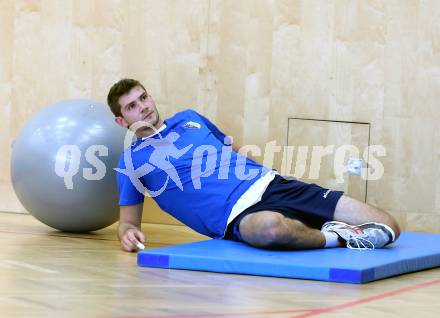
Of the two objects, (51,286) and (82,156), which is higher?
(82,156)

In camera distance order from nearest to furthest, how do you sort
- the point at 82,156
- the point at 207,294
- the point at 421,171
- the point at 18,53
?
the point at 207,294 < the point at 82,156 < the point at 421,171 < the point at 18,53

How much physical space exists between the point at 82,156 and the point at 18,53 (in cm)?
152

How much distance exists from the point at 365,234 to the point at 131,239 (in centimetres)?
107

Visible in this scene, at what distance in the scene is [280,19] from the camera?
5.43 metres

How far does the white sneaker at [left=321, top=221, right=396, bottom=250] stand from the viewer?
3768 mm

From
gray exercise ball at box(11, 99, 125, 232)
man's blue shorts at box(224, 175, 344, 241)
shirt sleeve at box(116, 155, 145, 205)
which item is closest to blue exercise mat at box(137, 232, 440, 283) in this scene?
man's blue shorts at box(224, 175, 344, 241)

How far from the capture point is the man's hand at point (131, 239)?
157 inches

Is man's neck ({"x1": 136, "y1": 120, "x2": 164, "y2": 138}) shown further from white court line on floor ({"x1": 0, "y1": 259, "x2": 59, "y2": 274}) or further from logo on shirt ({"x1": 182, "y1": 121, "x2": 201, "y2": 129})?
white court line on floor ({"x1": 0, "y1": 259, "x2": 59, "y2": 274})

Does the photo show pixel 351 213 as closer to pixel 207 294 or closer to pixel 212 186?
pixel 212 186

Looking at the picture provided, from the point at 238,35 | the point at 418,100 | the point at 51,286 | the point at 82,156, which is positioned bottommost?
the point at 51,286

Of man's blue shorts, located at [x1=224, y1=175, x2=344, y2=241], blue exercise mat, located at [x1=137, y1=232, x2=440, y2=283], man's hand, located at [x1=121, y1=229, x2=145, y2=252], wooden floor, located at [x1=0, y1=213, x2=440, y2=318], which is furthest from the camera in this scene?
man's hand, located at [x1=121, y1=229, x2=145, y2=252]

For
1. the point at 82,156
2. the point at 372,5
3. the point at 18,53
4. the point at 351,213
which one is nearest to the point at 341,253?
the point at 351,213

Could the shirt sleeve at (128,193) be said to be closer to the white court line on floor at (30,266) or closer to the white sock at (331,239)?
the white court line on floor at (30,266)

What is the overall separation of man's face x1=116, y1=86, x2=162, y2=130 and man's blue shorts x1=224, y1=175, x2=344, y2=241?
68 cm
